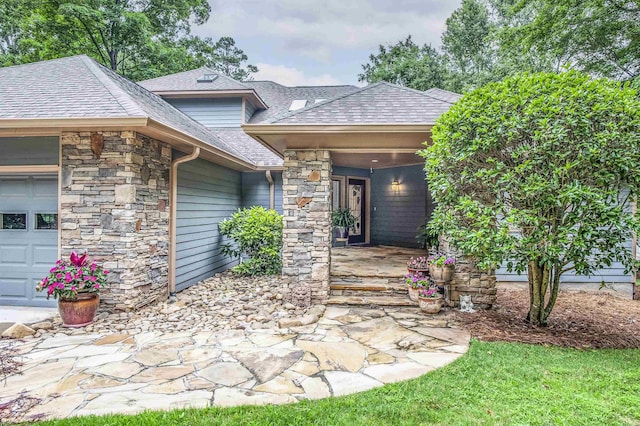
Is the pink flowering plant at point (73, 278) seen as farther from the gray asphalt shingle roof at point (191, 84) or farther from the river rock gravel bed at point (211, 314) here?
the gray asphalt shingle roof at point (191, 84)

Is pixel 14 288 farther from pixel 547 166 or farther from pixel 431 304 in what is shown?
pixel 547 166

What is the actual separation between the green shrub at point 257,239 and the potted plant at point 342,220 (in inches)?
81.4

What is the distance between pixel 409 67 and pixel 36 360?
1998cm

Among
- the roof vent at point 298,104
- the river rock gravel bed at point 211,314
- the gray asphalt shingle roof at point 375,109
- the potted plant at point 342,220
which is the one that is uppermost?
the roof vent at point 298,104

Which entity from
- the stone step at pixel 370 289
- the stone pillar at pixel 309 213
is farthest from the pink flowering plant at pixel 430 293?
the stone pillar at pixel 309 213

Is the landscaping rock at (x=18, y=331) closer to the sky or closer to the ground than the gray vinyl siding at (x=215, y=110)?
closer to the ground

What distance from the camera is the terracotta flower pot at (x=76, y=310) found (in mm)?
4176

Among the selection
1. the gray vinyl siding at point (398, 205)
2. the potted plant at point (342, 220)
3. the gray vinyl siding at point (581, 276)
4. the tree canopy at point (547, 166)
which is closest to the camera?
the tree canopy at point (547, 166)

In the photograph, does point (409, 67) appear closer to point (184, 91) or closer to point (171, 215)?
point (184, 91)

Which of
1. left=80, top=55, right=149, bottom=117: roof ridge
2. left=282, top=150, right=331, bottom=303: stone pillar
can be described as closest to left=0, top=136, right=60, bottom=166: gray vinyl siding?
left=80, top=55, right=149, bottom=117: roof ridge

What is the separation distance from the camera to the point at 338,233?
9602 millimetres

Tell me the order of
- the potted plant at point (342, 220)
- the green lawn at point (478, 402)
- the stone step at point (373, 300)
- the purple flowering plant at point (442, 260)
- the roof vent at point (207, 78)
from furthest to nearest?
the roof vent at point (207, 78), the potted plant at point (342, 220), the stone step at point (373, 300), the purple flowering plant at point (442, 260), the green lawn at point (478, 402)

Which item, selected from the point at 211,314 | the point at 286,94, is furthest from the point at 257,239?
the point at 286,94

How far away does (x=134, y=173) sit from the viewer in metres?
4.58
